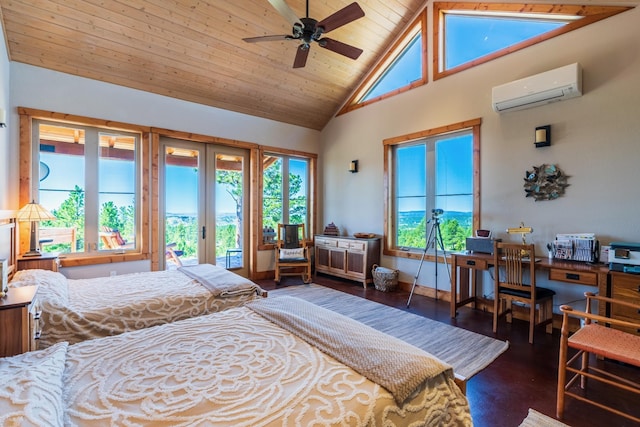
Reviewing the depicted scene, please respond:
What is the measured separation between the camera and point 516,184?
3.69 meters

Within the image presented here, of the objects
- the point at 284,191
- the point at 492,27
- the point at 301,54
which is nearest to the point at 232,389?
the point at 301,54

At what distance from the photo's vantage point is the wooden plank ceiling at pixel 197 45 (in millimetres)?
3453

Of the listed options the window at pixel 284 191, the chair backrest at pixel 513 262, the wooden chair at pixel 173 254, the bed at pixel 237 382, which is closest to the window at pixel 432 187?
the chair backrest at pixel 513 262

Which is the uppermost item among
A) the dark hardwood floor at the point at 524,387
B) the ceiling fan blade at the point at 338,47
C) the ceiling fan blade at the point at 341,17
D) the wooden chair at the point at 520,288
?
the ceiling fan blade at the point at 341,17

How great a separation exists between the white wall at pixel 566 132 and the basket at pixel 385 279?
217 mm

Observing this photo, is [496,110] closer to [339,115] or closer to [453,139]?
[453,139]

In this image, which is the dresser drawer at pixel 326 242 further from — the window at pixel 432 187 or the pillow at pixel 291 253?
the window at pixel 432 187

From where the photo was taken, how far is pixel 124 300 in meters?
2.39

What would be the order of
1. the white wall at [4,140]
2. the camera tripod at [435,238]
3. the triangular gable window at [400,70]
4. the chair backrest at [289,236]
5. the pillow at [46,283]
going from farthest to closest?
the chair backrest at [289,236] < the triangular gable window at [400,70] < the camera tripod at [435,238] < the white wall at [4,140] < the pillow at [46,283]

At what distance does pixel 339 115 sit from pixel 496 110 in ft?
10.1

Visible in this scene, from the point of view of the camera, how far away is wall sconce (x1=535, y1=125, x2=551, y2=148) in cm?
338

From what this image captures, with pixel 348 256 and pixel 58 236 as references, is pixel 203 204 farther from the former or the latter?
pixel 348 256

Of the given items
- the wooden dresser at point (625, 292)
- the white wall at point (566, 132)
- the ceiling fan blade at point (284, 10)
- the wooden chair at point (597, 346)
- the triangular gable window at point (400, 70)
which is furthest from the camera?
the triangular gable window at point (400, 70)

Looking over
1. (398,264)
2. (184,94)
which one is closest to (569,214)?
(398,264)
